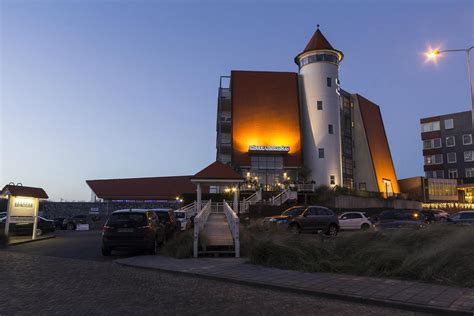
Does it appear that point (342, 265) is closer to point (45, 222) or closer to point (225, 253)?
point (225, 253)

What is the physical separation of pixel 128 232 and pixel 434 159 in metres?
75.3

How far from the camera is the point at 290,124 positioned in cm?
4741

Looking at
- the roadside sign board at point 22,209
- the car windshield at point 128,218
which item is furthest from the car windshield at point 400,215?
the roadside sign board at point 22,209

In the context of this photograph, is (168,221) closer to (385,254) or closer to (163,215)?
(163,215)

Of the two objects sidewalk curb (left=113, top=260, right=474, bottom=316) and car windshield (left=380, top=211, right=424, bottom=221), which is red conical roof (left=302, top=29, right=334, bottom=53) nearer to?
car windshield (left=380, top=211, right=424, bottom=221)

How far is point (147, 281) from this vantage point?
30.5ft

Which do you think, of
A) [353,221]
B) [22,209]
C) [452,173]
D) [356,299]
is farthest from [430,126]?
[356,299]

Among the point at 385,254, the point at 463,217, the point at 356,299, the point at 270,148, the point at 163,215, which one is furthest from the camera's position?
the point at 270,148

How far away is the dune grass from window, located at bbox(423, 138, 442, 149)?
234 feet

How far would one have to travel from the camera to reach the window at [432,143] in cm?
7606

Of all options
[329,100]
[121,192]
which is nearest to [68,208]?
[121,192]

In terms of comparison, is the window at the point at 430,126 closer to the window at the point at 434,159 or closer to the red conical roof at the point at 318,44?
the window at the point at 434,159

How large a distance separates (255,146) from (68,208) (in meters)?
26.3

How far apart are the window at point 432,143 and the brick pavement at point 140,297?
3036 inches
